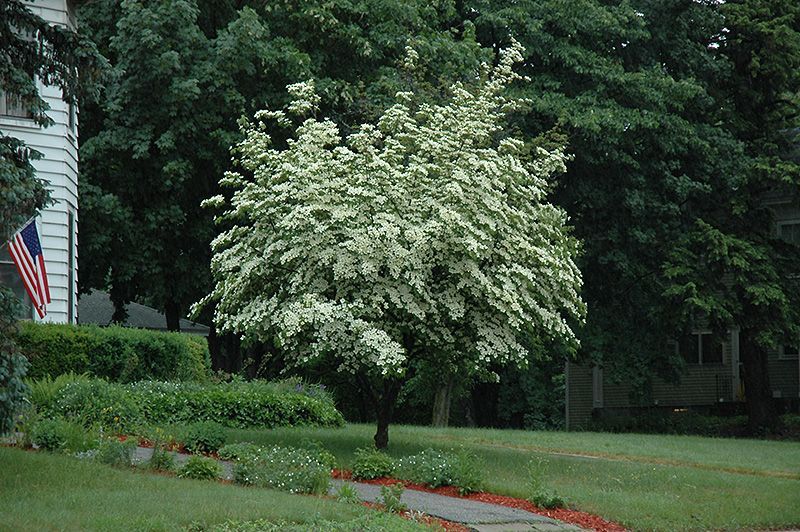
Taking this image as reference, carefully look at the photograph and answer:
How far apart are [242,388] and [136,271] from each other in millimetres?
7687

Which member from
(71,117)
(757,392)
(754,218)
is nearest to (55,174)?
(71,117)

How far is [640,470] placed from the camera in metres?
17.1

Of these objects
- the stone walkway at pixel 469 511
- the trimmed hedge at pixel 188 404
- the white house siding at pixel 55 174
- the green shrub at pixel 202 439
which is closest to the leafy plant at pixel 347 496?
the stone walkway at pixel 469 511

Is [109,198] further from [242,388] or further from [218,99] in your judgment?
[242,388]

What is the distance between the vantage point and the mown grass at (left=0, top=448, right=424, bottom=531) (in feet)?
32.3

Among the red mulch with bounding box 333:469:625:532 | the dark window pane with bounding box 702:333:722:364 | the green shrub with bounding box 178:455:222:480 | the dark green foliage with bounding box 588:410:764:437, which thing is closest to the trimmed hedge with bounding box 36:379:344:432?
the green shrub with bounding box 178:455:222:480

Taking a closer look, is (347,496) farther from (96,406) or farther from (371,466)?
(96,406)

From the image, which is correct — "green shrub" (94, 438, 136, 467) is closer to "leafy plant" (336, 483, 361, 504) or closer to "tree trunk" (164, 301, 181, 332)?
"leafy plant" (336, 483, 361, 504)

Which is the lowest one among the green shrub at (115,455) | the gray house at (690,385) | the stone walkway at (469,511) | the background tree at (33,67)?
the stone walkway at (469,511)

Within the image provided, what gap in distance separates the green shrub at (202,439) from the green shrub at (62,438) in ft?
5.61

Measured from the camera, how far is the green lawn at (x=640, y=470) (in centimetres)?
1355

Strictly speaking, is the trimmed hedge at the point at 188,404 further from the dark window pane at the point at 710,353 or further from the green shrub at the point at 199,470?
the dark window pane at the point at 710,353

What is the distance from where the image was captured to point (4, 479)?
1152 centimetres

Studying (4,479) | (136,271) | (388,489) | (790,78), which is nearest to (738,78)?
(790,78)
